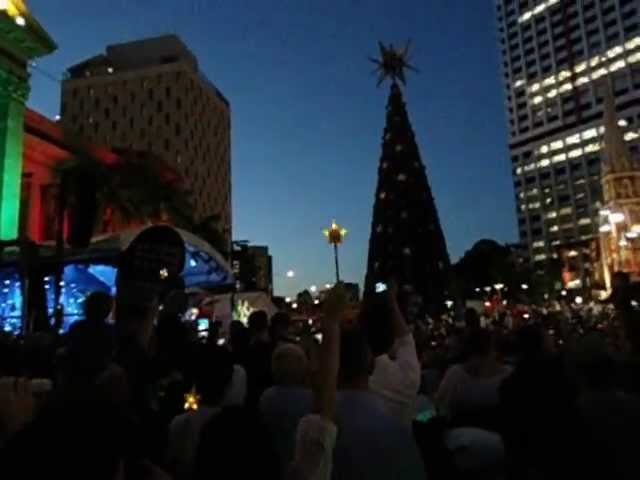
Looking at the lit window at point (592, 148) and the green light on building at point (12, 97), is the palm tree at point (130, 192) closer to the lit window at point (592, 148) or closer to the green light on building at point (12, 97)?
the green light on building at point (12, 97)

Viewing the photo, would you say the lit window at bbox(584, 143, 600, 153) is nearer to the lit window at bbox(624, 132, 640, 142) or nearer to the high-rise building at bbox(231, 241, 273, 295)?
the lit window at bbox(624, 132, 640, 142)

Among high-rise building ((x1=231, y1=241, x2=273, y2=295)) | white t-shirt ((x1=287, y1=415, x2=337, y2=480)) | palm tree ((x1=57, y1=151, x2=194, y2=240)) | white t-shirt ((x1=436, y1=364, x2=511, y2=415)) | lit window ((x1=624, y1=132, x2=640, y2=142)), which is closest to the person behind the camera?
white t-shirt ((x1=287, y1=415, x2=337, y2=480))

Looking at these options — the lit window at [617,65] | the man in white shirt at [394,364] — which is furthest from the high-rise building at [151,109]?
the lit window at [617,65]

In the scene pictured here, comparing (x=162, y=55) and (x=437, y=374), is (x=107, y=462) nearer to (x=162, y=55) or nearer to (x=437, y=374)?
(x=437, y=374)

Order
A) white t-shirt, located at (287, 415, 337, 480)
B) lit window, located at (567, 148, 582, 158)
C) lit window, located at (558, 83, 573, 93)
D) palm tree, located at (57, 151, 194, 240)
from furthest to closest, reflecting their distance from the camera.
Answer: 1. lit window, located at (558, 83, 573, 93)
2. lit window, located at (567, 148, 582, 158)
3. palm tree, located at (57, 151, 194, 240)
4. white t-shirt, located at (287, 415, 337, 480)

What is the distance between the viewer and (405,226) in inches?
1132

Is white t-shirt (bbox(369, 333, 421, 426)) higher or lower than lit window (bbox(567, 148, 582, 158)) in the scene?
lower

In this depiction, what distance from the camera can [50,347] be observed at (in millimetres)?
5637

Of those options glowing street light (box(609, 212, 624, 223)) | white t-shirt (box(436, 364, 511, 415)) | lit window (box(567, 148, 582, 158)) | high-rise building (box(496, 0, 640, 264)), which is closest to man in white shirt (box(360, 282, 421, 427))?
white t-shirt (box(436, 364, 511, 415))

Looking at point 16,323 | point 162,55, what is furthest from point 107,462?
point 162,55

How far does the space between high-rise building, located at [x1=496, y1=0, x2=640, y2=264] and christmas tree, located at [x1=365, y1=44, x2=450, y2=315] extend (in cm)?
10333

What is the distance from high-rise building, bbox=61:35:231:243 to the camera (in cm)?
8900

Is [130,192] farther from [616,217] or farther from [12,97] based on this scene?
[616,217]

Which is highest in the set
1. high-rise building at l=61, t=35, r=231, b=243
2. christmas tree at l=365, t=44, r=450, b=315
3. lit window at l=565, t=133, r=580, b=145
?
lit window at l=565, t=133, r=580, b=145
